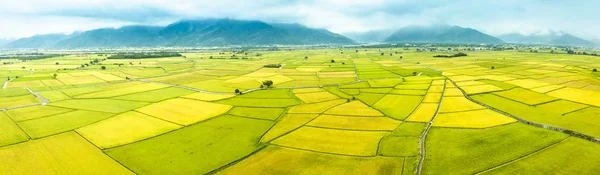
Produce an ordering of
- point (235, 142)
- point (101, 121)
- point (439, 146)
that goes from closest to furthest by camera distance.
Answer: point (439, 146), point (235, 142), point (101, 121)

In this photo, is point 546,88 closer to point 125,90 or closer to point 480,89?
point 480,89

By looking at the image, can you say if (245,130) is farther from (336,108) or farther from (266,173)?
(336,108)

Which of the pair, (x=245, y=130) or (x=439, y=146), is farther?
(x=245, y=130)

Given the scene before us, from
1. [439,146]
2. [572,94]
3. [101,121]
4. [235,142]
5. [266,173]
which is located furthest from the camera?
[572,94]

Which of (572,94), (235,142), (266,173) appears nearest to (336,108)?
(235,142)

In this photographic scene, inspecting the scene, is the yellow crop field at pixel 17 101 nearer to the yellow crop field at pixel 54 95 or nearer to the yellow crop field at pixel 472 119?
the yellow crop field at pixel 54 95

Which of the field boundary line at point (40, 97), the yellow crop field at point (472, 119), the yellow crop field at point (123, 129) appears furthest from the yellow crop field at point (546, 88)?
the field boundary line at point (40, 97)

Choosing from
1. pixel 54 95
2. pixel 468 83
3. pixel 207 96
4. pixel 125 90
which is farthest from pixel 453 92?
pixel 54 95
